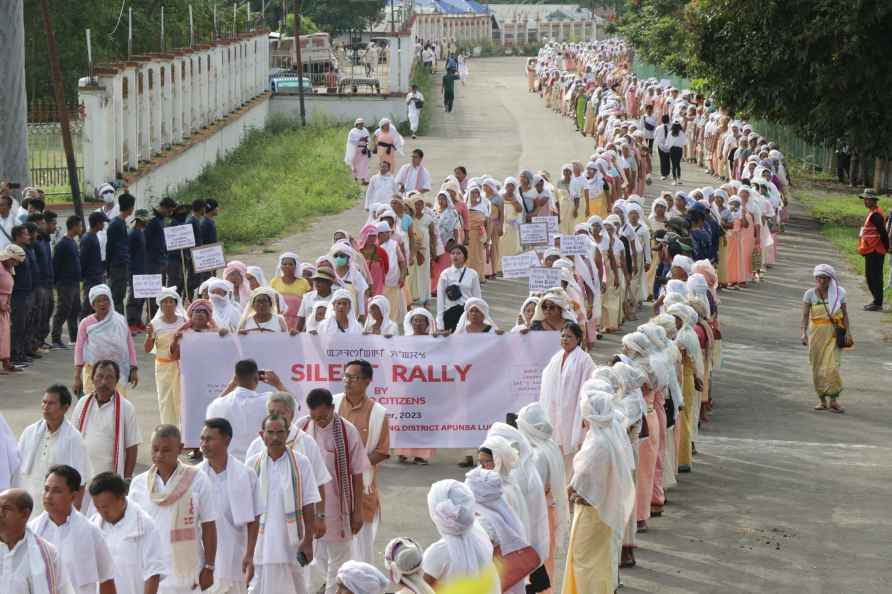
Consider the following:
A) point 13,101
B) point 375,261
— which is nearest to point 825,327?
point 375,261

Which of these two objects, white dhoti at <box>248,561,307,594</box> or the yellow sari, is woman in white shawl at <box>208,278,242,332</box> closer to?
white dhoti at <box>248,561,307,594</box>

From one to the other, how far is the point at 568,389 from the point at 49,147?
16.2 m

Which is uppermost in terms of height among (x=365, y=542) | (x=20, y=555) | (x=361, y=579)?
(x=361, y=579)

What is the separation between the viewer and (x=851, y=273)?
27.2 metres

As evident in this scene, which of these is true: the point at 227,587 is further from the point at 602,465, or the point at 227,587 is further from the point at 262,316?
the point at 262,316

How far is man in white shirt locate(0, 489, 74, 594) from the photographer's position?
24.8 feet

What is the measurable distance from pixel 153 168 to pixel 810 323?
15353 millimetres

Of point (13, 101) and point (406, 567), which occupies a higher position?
point (13, 101)

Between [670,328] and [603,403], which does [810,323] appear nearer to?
[670,328]

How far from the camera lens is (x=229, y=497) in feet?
30.0

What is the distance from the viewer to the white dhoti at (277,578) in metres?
9.52

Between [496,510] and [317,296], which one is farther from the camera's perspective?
[317,296]

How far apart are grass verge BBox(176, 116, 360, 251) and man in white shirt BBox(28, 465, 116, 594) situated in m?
18.7

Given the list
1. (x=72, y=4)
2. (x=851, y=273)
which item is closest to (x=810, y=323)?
(x=851, y=273)
